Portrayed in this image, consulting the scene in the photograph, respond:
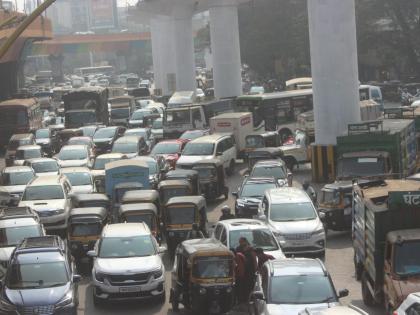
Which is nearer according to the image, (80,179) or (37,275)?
(37,275)

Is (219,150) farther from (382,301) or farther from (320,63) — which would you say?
(382,301)

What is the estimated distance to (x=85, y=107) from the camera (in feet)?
198

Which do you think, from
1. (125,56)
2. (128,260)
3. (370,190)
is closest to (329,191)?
(370,190)

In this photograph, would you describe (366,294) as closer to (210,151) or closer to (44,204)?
(44,204)

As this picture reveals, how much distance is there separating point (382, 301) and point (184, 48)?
60.1 m

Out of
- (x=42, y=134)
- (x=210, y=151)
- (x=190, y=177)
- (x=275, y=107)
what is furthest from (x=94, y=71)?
(x=190, y=177)

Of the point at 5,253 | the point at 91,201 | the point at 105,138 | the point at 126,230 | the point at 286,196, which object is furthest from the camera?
the point at 105,138

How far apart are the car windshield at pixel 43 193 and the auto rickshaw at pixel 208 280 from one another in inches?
444

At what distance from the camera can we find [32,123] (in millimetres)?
56719

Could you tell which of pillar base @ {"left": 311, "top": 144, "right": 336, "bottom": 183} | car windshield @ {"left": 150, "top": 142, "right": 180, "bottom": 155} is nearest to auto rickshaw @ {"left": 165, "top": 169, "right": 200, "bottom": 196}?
pillar base @ {"left": 311, "top": 144, "right": 336, "bottom": 183}

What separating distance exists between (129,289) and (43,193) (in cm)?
1049

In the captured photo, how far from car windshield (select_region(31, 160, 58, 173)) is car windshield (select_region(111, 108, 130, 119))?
31179mm

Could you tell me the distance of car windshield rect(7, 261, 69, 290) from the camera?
18.5 metres

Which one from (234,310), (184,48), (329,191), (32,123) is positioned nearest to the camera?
(234,310)
